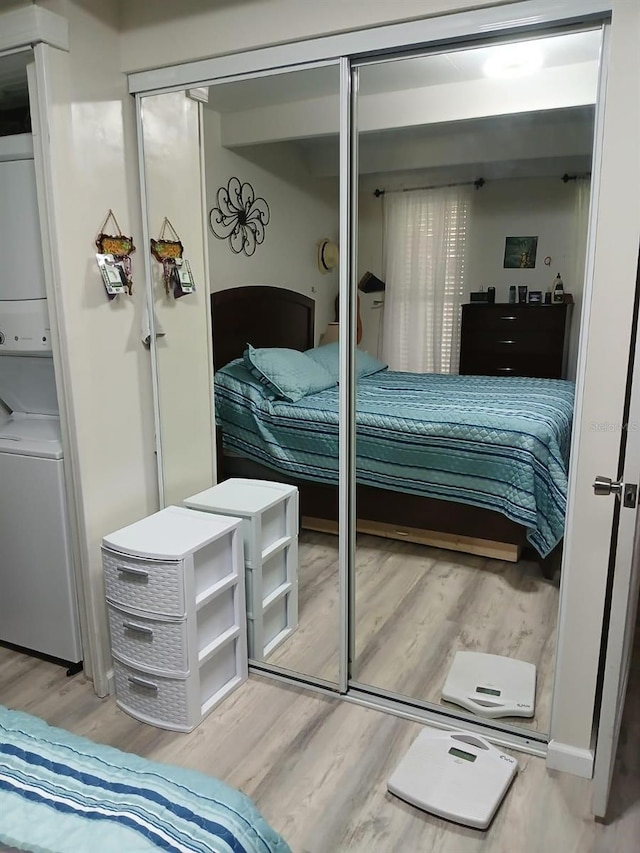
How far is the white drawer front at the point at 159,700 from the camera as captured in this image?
6.93 feet

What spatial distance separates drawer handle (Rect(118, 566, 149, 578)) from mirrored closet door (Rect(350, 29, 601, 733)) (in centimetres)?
74

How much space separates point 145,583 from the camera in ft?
6.81

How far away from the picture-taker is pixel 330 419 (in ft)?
7.64

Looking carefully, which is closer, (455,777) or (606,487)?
(606,487)

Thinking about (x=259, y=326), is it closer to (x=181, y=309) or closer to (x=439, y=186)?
(x=181, y=309)

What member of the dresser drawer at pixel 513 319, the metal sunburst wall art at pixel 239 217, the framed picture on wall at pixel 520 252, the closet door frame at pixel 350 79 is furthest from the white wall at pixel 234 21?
the dresser drawer at pixel 513 319

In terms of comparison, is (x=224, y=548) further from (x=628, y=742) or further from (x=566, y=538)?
(x=628, y=742)

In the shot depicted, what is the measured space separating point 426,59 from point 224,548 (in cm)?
171

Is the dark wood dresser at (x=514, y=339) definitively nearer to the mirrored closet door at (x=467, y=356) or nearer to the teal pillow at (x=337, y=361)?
the mirrored closet door at (x=467, y=356)

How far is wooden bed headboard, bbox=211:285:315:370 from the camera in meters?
2.38

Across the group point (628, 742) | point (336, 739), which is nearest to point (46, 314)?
point (336, 739)

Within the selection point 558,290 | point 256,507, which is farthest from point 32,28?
point 558,290

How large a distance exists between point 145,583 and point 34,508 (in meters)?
0.60

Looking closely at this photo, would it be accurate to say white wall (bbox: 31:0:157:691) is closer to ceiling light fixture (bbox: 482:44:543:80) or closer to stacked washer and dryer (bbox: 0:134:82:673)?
stacked washer and dryer (bbox: 0:134:82:673)
